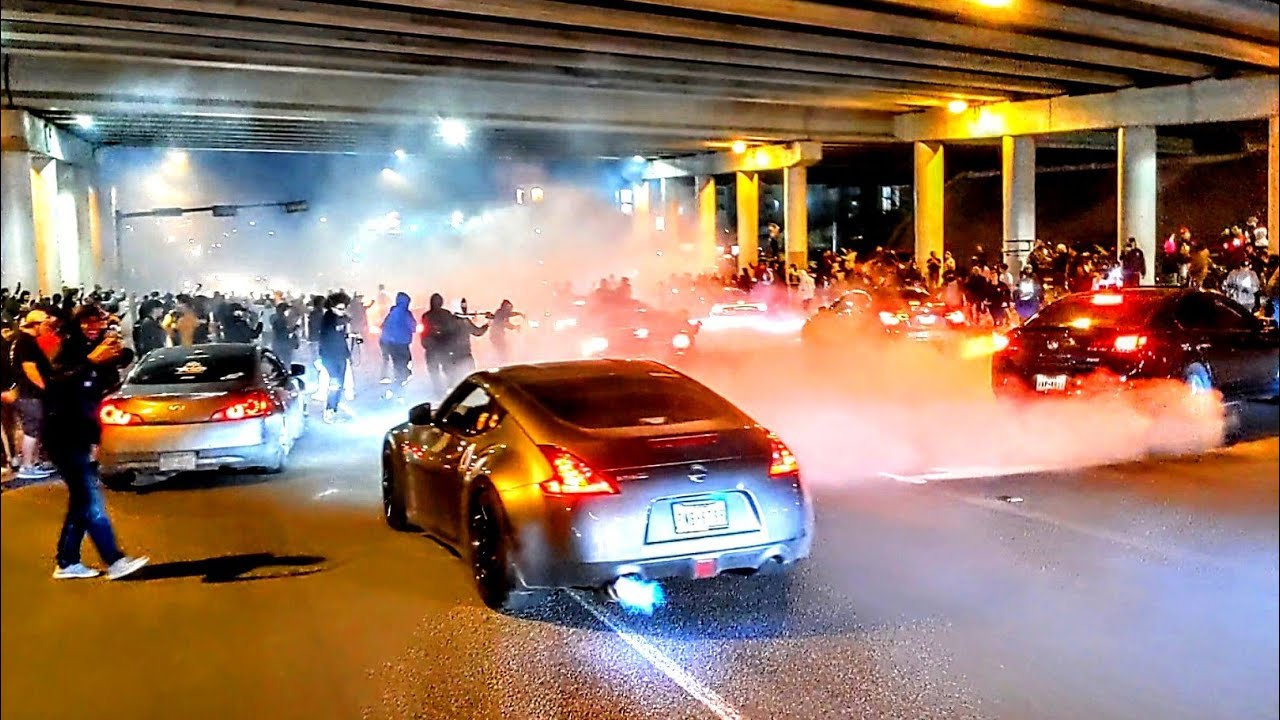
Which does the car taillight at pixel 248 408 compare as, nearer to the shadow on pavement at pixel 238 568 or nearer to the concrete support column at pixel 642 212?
the shadow on pavement at pixel 238 568

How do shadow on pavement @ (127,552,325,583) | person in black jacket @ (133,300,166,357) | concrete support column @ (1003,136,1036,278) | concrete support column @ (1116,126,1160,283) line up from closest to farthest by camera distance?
shadow on pavement @ (127,552,325,583) < person in black jacket @ (133,300,166,357) < concrete support column @ (1116,126,1160,283) < concrete support column @ (1003,136,1036,278)

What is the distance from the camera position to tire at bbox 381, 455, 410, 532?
31.0ft

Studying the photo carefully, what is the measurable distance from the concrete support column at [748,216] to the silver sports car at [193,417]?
36.5 m

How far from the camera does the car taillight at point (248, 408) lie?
465 inches

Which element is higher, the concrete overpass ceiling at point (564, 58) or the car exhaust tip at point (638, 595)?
the concrete overpass ceiling at point (564, 58)

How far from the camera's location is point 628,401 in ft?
25.9

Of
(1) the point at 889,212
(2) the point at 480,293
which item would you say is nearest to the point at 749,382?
(2) the point at 480,293

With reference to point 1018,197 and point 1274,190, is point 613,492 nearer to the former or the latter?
point 1274,190

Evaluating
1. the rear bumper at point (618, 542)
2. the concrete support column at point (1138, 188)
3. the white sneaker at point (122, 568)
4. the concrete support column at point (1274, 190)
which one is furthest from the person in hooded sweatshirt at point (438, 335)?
the concrete support column at point (1138, 188)

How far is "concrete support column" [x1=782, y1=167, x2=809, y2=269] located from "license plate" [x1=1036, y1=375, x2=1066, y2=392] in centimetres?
2940

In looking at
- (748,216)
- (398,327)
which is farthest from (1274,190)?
(748,216)

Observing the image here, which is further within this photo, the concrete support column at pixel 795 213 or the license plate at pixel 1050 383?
the concrete support column at pixel 795 213

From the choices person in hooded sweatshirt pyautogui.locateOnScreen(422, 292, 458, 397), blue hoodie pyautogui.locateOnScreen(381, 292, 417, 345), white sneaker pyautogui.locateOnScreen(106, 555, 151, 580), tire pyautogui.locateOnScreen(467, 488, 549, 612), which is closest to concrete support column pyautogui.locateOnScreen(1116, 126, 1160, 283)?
blue hoodie pyautogui.locateOnScreen(381, 292, 417, 345)

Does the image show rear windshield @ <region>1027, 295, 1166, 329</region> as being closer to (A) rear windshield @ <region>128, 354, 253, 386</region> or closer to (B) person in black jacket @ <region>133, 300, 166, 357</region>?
(A) rear windshield @ <region>128, 354, 253, 386</region>
